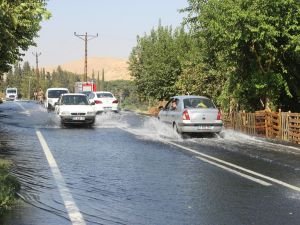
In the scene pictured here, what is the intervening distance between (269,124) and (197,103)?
3.34 meters

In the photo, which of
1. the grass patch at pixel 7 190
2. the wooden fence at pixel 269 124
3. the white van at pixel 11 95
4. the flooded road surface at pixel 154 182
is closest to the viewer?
the flooded road surface at pixel 154 182

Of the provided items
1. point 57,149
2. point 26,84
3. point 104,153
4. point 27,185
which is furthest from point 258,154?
point 26,84

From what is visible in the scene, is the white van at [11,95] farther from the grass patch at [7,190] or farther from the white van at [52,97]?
the grass patch at [7,190]

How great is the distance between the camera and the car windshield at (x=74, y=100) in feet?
87.1

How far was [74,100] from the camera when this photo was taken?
2675 cm

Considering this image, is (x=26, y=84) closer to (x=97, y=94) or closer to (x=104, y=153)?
(x=97, y=94)

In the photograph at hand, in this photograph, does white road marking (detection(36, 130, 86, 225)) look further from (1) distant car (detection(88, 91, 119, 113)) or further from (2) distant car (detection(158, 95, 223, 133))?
(1) distant car (detection(88, 91, 119, 113))

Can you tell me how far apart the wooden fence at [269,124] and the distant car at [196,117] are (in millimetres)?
2347

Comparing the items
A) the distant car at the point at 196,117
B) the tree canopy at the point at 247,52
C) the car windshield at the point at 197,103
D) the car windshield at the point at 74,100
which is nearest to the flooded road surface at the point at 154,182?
the distant car at the point at 196,117

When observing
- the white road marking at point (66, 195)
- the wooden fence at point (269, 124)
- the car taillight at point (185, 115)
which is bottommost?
the white road marking at point (66, 195)

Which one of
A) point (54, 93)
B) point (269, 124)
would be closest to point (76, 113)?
point (269, 124)

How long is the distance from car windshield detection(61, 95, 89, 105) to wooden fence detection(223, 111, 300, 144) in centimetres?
707

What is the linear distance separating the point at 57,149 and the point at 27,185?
5.93 meters

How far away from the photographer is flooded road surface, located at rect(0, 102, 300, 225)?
7.17m
